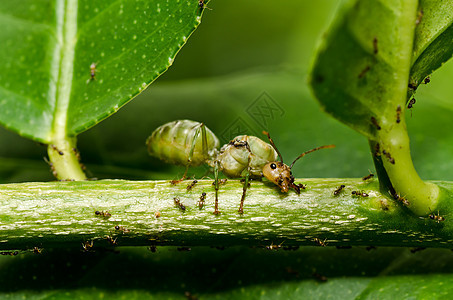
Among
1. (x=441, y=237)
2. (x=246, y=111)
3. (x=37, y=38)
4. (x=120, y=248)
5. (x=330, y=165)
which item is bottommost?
(x=441, y=237)

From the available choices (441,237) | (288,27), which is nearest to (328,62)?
(441,237)

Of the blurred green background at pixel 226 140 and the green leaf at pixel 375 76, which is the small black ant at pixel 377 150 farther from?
the blurred green background at pixel 226 140

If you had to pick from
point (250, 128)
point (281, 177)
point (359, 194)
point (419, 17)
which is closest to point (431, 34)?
point (419, 17)

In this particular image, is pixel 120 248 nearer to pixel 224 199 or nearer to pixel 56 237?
pixel 56 237

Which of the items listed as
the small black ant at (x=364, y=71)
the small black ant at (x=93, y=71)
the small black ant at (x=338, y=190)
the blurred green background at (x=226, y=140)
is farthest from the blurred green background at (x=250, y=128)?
the small black ant at (x=364, y=71)

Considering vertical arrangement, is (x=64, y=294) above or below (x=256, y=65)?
below
